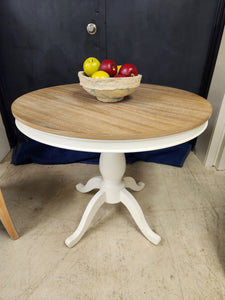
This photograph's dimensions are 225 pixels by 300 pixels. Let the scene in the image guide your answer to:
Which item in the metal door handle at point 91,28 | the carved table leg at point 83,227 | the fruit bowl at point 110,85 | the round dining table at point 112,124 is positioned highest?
the metal door handle at point 91,28

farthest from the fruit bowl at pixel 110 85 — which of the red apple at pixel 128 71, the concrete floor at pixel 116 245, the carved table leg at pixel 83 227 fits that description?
the concrete floor at pixel 116 245

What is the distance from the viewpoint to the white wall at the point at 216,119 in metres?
1.67

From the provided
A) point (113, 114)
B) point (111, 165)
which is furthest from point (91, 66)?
point (111, 165)

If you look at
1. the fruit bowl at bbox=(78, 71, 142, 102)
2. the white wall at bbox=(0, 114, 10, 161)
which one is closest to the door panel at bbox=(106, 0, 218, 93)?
the fruit bowl at bbox=(78, 71, 142, 102)

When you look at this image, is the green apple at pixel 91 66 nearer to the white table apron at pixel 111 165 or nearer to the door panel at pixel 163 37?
the white table apron at pixel 111 165

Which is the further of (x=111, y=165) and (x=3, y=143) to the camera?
(x=3, y=143)

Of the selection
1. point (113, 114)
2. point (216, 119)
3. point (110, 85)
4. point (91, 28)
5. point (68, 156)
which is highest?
point (91, 28)

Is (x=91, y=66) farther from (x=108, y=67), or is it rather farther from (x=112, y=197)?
(x=112, y=197)

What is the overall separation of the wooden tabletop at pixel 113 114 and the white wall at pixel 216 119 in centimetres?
69

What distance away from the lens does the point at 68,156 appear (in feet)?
6.48

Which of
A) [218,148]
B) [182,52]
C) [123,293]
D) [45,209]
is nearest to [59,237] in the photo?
[45,209]

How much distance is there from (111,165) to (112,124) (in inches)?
16.6

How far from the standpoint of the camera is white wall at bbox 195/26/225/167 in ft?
5.48

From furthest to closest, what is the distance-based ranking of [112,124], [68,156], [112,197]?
[68,156] < [112,197] < [112,124]
